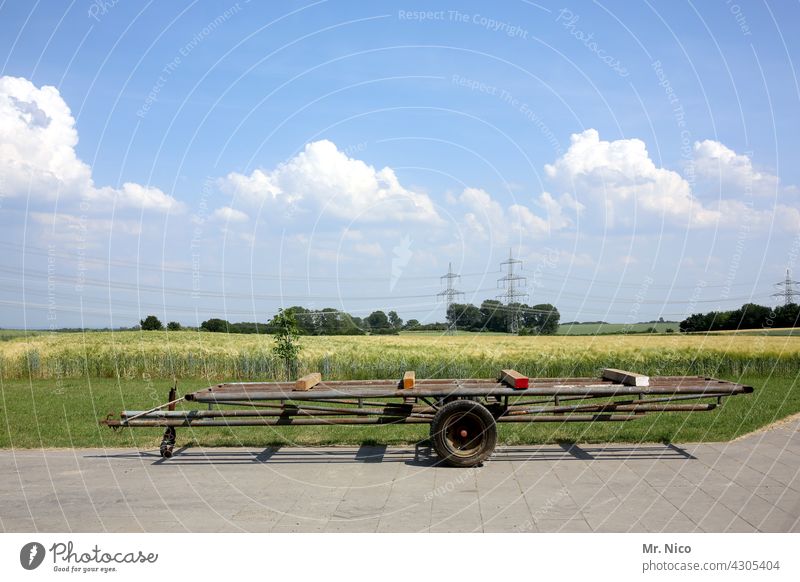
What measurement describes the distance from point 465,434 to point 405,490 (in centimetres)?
162

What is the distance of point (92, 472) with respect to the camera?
10.6m

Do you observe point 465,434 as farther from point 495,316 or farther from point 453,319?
point 495,316

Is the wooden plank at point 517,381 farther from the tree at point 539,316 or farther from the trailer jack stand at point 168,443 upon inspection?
the tree at point 539,316

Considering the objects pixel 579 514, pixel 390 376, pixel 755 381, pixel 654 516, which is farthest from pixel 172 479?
pixel 755 381

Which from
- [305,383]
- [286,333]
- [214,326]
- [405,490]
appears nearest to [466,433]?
[405,490]

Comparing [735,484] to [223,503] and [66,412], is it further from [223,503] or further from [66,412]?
[66,412]

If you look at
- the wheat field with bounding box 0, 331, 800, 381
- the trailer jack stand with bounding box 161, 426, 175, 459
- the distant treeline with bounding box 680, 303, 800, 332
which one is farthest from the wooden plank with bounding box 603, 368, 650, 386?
the distant treeline with bounding box 680, 303, 800, 332

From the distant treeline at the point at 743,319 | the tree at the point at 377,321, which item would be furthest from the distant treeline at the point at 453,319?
the distant treeline at the point at 743,319

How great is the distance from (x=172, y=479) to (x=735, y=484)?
755 centimetres

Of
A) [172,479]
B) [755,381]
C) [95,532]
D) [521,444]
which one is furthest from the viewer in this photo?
[755,381]

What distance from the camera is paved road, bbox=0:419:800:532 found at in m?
7.80

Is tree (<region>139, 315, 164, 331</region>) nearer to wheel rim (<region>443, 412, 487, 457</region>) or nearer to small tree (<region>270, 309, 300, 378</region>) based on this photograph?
small tree (<region>270, 309, 300, 378</region>)

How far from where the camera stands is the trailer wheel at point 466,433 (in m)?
10.5

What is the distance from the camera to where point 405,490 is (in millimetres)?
9336
